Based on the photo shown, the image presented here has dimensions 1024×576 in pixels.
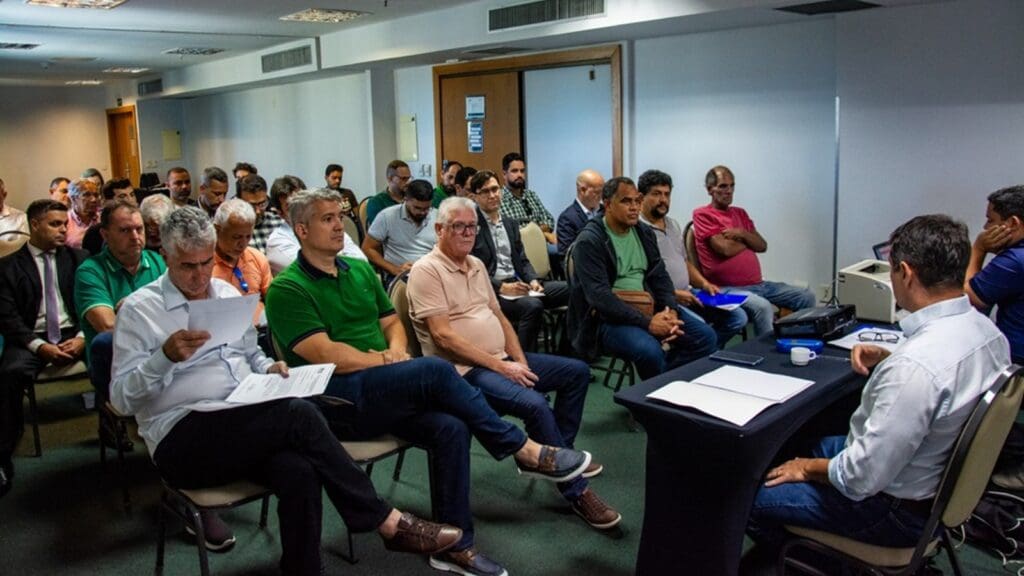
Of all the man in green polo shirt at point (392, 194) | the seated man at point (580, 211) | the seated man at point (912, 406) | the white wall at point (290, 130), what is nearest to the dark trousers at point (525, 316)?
the seated man at point (580, 211)

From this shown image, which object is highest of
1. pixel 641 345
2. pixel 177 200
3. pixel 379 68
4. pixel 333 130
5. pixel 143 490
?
pixel 379 68

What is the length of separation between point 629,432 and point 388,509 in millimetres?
1609

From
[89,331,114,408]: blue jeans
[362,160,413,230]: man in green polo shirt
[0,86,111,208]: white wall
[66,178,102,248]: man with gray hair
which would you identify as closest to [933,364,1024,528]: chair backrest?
[89,331,114,408]: blue jeans

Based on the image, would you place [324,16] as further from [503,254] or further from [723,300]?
[723,300]

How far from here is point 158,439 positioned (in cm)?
232

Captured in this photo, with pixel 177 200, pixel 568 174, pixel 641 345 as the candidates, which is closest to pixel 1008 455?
pixel 641 345

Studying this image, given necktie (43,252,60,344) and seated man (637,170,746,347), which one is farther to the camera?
seated man (637,170,746,347)

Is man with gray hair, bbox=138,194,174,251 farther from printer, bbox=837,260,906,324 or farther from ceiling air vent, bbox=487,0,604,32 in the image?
printer, bbox=837,260,906,324

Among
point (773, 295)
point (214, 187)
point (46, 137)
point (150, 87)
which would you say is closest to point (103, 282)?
point (214, 187)

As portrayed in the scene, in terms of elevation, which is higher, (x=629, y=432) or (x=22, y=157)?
(x=22, y=157)

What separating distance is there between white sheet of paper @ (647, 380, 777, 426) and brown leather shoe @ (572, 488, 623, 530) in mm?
822

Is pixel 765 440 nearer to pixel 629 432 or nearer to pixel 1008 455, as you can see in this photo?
pixel 1008 455

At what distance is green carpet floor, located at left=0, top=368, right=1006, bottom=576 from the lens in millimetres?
2658

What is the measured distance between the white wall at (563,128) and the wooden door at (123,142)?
8660 millimetres
